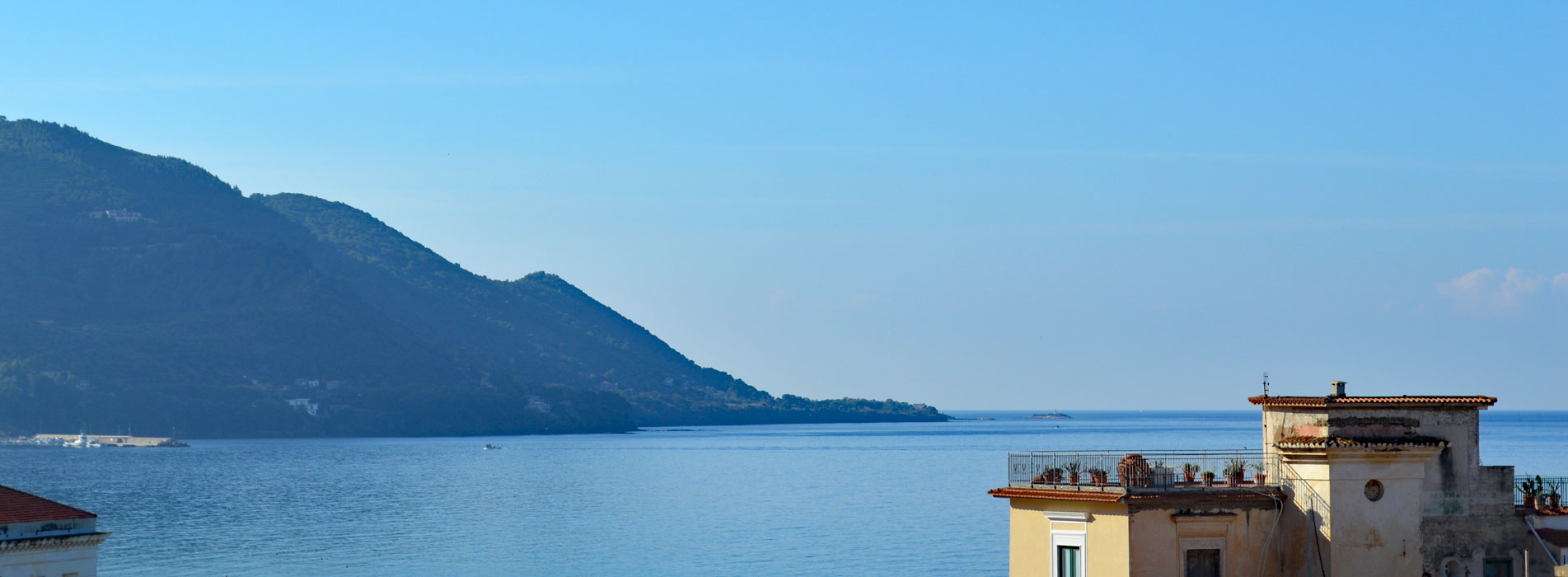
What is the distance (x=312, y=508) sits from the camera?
171m

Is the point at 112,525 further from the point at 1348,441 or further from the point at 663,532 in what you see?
the point at 1348,441

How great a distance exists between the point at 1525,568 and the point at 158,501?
166931 mm

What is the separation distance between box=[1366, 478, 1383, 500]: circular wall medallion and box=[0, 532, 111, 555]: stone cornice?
34.8 m

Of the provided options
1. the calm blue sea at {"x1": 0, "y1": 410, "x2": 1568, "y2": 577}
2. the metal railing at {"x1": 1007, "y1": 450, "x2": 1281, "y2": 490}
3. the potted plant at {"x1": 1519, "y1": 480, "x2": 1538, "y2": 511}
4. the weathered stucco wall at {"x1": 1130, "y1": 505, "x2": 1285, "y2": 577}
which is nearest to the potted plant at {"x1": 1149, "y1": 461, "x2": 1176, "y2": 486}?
the metal railing at {"x1": 1007, "y1": 450, "x2": 1281, "y2": 490}

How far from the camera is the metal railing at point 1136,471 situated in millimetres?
37844

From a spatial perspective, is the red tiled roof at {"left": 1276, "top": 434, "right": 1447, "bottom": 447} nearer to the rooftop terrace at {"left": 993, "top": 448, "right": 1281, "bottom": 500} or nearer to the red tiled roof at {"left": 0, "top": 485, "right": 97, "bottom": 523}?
the rooftop terrace at {"left": 993, "top": 448, "right": 1281, "bottom": 500}

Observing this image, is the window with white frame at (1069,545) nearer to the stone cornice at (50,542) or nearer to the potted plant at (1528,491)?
the potted plant at (1528,491)

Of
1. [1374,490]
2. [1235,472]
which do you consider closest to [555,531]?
[1235,472]

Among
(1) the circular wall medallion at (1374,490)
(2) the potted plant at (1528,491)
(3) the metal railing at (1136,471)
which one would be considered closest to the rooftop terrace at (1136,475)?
(3) the metal railing at (1136,471)

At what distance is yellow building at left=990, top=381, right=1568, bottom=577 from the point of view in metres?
37.5

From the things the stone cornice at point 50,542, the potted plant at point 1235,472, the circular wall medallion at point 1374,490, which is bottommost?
the stone cornice at point 50,542

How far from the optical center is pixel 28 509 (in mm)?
45875

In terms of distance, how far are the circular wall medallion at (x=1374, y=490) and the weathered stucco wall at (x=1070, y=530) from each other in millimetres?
6272

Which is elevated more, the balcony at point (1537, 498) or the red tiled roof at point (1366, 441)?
the red tiled roof at point (1366, 441)
